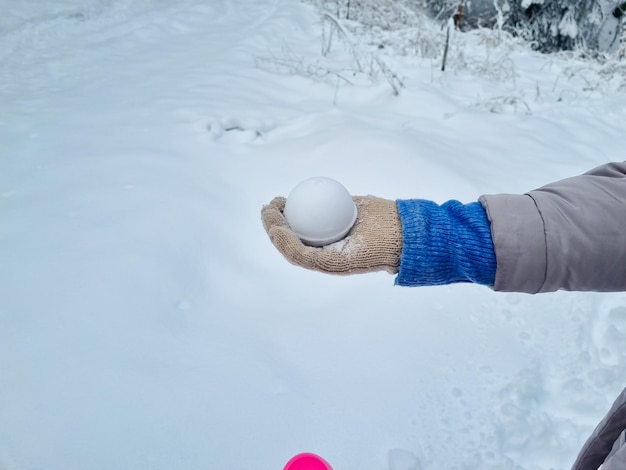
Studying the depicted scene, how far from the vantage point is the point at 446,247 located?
43.4 inches

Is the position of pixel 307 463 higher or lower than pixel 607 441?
lower

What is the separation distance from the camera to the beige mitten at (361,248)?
1162mm

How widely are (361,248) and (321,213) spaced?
207mm

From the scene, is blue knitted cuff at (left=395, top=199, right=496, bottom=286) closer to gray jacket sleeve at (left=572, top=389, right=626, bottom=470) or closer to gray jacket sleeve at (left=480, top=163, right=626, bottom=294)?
gray jacket sleeve at (left=480, top=163, right=626, bottom=294)

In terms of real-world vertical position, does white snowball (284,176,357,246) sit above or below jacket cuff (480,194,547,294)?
below

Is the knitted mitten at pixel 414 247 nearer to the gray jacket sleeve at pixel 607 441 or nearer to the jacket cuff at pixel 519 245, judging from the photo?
the jacket cuff at pixel 519 245

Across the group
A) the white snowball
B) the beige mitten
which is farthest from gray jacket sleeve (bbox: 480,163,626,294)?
the white snowball

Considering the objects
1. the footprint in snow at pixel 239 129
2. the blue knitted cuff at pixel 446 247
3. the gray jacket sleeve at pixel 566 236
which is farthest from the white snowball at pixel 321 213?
the footprint in snow at pixel 239 129

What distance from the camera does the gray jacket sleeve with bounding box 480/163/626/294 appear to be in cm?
100

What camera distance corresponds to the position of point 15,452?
138 centimetres

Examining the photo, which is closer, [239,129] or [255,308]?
[255,308]

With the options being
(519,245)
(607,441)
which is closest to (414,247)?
(519,245)

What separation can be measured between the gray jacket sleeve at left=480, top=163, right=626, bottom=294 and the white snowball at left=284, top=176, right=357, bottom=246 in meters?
0.42

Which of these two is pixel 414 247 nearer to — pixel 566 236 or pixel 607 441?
pixel 566 236
